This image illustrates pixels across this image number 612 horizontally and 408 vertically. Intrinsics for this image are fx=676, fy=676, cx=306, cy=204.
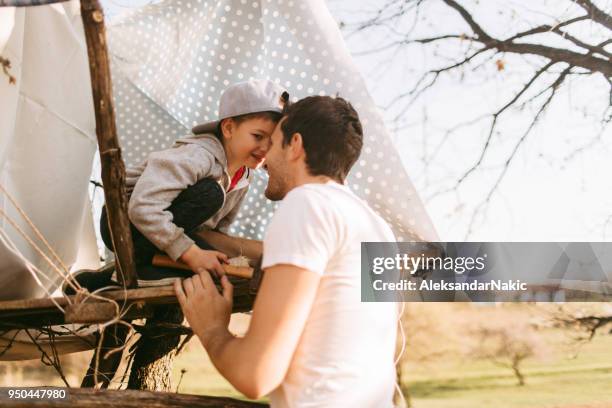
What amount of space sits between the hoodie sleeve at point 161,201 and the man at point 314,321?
40cm

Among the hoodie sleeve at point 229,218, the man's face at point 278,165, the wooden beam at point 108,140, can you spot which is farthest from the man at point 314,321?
the hoodie sleeve at point 229,218

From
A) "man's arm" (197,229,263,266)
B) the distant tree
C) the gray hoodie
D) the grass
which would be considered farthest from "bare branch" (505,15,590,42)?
the grass

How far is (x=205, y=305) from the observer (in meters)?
1.46

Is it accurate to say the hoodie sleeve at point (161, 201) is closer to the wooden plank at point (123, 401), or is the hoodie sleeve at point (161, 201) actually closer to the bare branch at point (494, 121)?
the wooden plank at point (123, 401)

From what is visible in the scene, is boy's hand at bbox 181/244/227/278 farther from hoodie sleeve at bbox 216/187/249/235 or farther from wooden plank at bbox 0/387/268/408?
hoodie sleeve at bbox 216/187/249/235

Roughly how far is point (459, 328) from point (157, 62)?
7.43 m

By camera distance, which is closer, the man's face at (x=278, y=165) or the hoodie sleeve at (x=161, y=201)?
the man's face at (x=278, y=165)

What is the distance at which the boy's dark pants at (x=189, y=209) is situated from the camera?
6.18ft

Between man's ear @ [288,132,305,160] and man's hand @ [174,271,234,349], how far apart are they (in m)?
0.34

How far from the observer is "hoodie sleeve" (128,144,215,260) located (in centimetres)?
180

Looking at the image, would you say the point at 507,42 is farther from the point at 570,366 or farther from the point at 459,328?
the point at 570,366

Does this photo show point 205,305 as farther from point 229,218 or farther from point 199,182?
point 229,218

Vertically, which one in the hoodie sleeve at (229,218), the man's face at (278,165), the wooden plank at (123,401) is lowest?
the wooden plank at (123,401)

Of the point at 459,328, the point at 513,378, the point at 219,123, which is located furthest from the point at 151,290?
the point at 513,378
